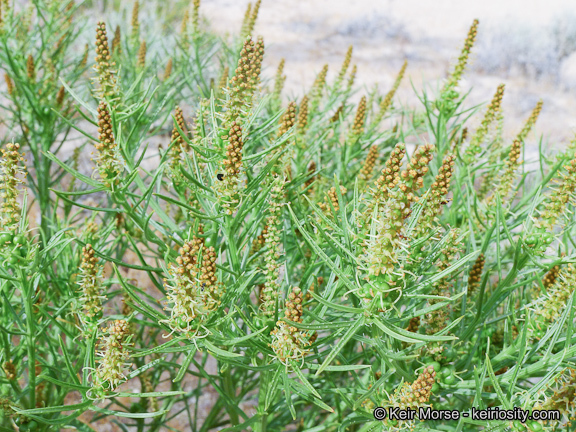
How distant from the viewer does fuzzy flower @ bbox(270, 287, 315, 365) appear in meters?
0.95

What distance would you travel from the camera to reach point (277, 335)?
1006 mm

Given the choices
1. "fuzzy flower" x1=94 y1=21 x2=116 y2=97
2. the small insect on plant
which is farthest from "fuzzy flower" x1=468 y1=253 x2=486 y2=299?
"fuzzy flower" x1=94 y1=21 x2=116 y2=97

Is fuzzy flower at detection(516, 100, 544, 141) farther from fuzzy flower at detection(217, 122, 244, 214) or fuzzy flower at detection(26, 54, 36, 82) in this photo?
fuzzy flower at detection(26, 54, 36, 82)

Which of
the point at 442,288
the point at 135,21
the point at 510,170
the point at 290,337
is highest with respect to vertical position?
the point at 135,21

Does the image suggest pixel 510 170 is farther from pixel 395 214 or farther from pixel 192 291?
pixel 192 291

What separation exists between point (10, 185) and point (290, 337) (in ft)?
1.99

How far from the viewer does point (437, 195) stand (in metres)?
0.96

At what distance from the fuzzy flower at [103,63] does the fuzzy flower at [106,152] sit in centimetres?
18

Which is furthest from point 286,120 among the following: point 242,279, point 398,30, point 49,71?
point 398,30

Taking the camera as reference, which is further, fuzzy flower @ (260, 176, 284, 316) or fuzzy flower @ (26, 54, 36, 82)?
fuzzy flower @ (26, 54, 36, 82)

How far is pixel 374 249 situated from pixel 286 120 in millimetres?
453

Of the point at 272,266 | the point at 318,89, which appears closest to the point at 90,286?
the point at 272,266

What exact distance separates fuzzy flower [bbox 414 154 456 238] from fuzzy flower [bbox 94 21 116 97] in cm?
79

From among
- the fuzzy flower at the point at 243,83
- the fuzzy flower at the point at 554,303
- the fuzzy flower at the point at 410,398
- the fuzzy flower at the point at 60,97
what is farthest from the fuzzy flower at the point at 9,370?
the fuzzy flower at the point at 554,303
